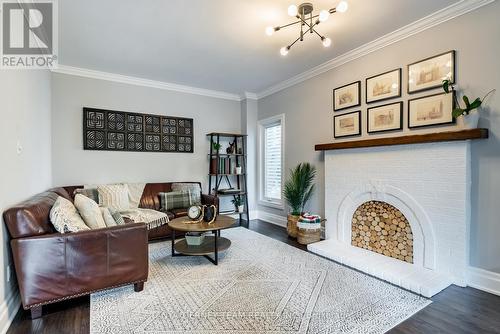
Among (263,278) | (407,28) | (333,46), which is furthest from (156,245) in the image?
(407,28)

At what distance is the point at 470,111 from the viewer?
2410mm

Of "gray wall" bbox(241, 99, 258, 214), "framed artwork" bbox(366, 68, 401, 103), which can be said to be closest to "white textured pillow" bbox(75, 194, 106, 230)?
"gray wall" bbox(241, 99, 258, 214)

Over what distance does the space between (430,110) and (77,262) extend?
362 centimetres

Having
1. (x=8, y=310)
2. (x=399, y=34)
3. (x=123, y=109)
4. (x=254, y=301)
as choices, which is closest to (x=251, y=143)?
(x=123, y=109)

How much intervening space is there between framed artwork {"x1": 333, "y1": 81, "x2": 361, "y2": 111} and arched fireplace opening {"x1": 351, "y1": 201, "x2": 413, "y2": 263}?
137 cm

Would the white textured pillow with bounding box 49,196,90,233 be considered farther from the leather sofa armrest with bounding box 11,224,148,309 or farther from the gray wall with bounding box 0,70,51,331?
the gray wall with bounding box 0,70,51,331

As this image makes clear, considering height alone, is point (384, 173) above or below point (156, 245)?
above

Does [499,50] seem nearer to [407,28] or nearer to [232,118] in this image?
[407,28]

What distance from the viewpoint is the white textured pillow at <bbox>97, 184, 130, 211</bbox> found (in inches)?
146

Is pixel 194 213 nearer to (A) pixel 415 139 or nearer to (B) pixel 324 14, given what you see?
(B) pixel 324 14

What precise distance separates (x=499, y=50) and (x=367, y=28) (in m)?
1.20

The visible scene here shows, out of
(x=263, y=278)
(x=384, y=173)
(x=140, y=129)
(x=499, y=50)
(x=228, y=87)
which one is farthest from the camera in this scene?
(x=228, y=87)

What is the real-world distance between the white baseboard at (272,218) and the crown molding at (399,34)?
2.49 meters

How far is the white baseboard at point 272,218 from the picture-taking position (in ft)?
15.8
